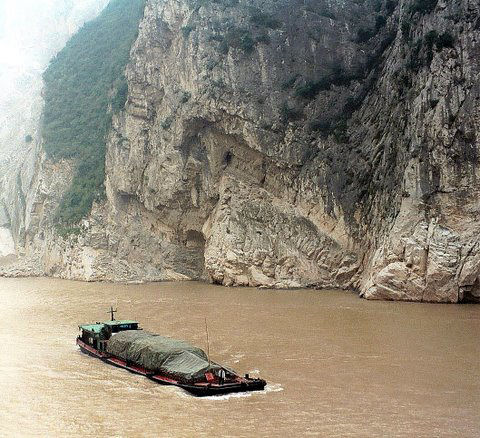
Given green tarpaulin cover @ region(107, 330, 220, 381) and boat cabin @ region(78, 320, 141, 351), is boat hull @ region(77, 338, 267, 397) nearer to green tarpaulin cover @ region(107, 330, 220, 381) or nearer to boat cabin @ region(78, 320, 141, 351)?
green tarpaulin cover @ region(107, 330, 220, 381)

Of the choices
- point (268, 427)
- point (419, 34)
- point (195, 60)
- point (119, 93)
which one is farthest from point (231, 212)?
point (268, 427)

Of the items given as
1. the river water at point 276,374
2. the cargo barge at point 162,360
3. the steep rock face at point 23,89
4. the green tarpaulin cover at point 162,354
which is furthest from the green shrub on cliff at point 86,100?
the green tarpaulin cover at point 162,354

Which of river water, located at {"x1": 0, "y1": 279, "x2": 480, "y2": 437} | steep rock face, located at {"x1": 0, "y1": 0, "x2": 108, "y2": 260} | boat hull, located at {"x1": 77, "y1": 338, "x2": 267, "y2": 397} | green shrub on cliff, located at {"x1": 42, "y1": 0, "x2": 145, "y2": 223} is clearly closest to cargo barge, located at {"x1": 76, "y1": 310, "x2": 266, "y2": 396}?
boat hull, located at {"x1": 77, "y1": 338, "x2": 267, "y2": 397}

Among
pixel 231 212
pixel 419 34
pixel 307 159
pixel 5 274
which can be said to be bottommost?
pixel 5 274

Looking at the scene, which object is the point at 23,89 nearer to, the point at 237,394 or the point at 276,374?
the point at 276,374

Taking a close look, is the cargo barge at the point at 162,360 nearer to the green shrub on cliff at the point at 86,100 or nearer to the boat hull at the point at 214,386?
the boat hull at the point at 214,386

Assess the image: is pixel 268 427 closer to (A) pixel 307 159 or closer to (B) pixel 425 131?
(B) pixel 425 131
